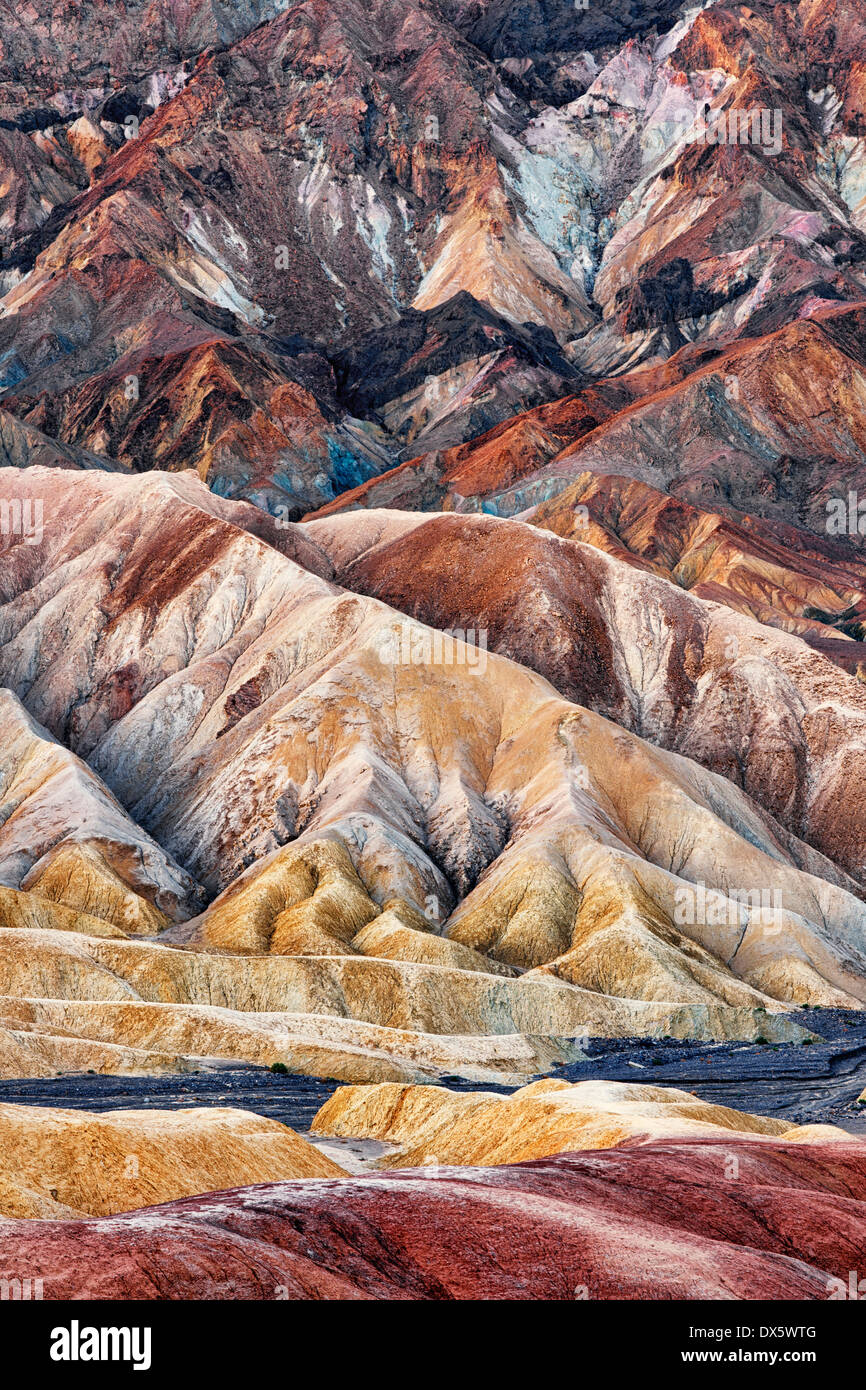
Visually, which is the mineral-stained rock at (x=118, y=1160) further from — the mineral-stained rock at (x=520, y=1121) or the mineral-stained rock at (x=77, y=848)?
the mineral-stained rock at (x=77, y=848)

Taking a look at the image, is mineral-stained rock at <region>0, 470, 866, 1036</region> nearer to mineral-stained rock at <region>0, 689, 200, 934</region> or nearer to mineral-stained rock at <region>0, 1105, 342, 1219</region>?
mineral-stained rock at <region>0, 689, 200, 934</region>

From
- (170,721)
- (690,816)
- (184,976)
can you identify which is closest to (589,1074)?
(184,976)

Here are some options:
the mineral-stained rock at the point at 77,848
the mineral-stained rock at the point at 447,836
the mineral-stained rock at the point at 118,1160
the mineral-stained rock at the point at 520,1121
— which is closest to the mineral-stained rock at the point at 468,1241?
the mineral-stained rock at the point at 118,1160

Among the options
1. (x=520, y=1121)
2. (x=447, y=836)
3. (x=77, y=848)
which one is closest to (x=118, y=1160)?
(x=520, y=1121)

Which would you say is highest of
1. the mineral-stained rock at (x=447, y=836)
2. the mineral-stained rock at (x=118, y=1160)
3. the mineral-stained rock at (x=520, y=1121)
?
the mineral-stained rock at (x=118, y=1160)

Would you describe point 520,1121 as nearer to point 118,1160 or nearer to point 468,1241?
point 118,1160
